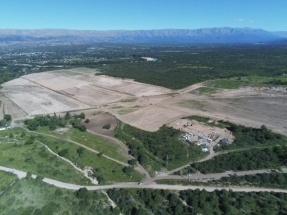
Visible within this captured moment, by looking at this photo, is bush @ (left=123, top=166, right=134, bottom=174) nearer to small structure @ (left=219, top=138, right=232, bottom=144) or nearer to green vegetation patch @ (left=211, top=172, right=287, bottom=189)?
green vegetation patch @ (left=211, top=172, right=287, bottom=189)

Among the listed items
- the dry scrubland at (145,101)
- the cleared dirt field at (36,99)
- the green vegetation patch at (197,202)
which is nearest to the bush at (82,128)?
the dry scrubland at (145,101)

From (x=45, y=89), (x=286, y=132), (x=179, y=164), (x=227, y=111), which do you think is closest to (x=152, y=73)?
(x=45, y=89)

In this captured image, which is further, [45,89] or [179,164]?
[45,89]

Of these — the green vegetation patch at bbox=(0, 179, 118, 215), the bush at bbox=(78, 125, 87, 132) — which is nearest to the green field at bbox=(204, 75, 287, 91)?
the bush at bbox=(78, 125, 87, 132)

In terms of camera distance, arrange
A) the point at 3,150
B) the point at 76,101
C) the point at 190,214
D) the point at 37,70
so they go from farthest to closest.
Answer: the point at 37,70, the point at 76,101, the point at 3,150, the point at 190,214

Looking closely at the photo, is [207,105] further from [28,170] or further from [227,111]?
[28,170]

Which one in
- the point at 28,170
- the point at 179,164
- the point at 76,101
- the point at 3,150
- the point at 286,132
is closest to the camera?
the point at 28,170

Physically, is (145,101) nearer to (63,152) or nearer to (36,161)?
(63,152)
